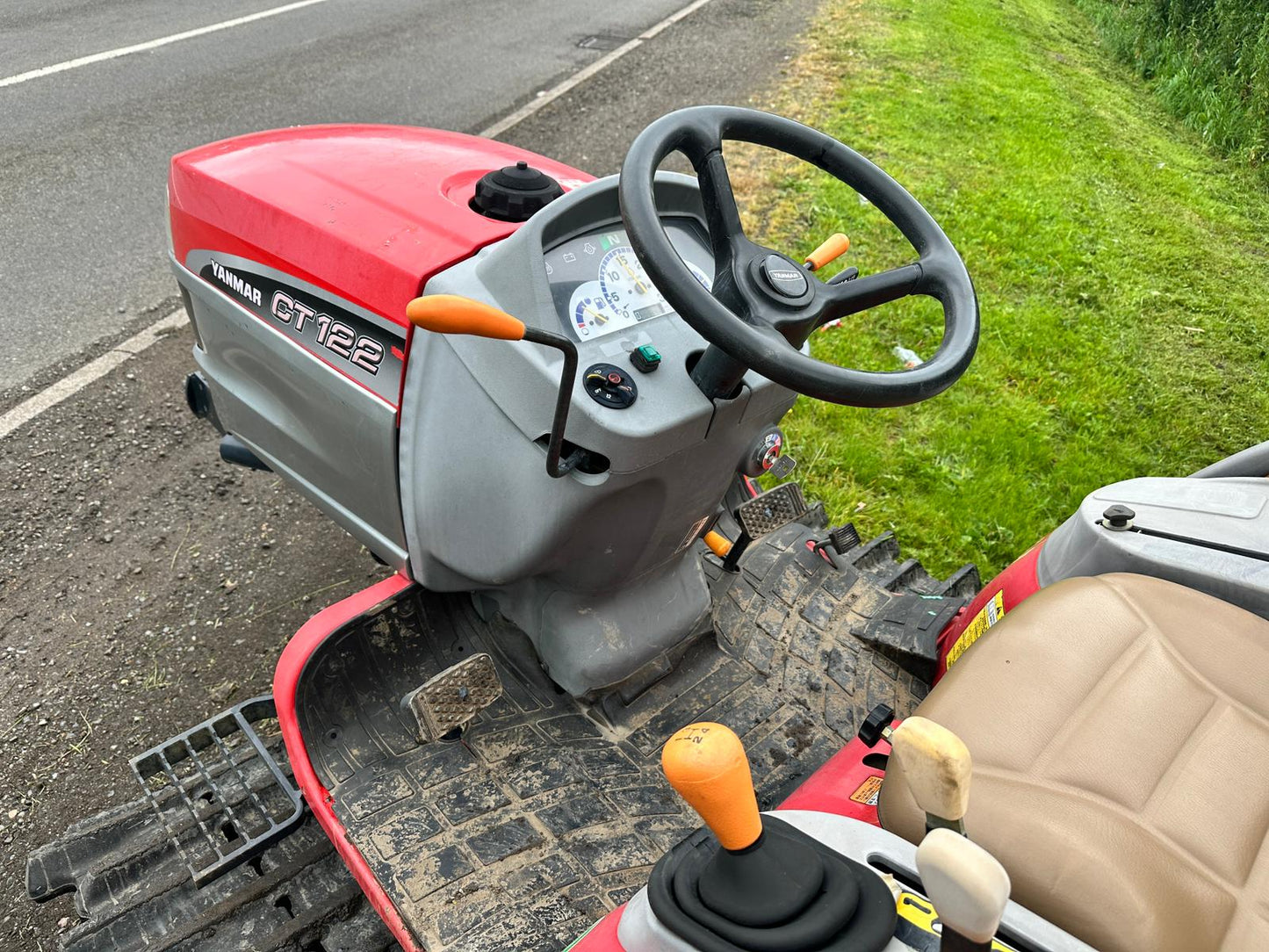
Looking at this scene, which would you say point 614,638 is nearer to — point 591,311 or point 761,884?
point 591,311

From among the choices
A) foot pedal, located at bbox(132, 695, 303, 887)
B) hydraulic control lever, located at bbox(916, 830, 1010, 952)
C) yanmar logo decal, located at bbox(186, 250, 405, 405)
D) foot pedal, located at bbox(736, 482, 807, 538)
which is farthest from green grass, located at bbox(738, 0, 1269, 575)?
hydraulic control lever, located at bbox(916, 830, 1010, 952)

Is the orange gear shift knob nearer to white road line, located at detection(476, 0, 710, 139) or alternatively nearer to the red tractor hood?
the red tractor hood

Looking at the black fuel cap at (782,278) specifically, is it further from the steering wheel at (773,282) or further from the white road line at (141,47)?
the white road line at (141,47)

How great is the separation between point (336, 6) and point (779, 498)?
7360mm

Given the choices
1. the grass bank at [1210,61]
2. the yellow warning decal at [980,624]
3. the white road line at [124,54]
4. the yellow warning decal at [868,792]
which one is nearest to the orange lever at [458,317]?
the yellow warning decal at [868,792]

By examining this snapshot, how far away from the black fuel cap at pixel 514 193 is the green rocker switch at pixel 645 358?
46 cm

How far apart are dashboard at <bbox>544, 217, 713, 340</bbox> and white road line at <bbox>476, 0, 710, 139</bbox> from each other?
365 centimetres

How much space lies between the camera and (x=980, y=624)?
7.29 feet

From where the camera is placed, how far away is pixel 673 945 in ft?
3.75

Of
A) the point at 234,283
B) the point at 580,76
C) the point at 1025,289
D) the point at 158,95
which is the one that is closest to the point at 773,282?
the point at 234,283

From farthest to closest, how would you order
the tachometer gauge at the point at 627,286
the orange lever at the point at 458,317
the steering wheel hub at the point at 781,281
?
the tachometer gauge at the point at 627,286
the steering wheel hub at the point at 781,281
the orange lever at the point at 458,317

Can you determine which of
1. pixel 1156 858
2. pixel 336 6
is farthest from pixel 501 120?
pixel 1156 858

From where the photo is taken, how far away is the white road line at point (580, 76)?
19.2ft

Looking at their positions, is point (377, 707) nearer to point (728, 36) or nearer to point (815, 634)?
point (815, 634)
